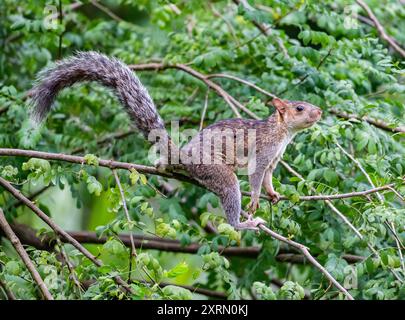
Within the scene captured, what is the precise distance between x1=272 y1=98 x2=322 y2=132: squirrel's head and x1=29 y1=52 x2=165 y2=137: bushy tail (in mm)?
→ 858

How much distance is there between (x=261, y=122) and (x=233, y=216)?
0.79m

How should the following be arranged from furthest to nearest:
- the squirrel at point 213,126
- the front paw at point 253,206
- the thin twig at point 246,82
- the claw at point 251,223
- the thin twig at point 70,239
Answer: the thin twig at point 246,82, the front paw at point 253,206, the squirrel at point 213,126, the claw at point 251,223, the thin twig at point 70,239

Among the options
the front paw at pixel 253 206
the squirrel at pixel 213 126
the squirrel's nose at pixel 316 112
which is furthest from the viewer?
the squirrel's nose at pixel 316 112

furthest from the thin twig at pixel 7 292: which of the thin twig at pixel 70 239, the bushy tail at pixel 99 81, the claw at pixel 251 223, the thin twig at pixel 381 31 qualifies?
the thin twig at pixel 381 31

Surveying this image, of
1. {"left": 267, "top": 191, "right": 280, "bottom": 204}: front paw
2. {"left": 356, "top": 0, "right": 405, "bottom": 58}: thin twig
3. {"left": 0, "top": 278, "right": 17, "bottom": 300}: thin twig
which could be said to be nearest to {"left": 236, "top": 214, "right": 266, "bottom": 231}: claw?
{"left": 267, "top": 191, "right": 280, "bottom": 204}: front paw

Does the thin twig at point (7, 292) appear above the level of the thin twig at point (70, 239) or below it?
below

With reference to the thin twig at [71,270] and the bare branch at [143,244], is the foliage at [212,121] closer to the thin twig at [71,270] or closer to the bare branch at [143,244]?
the thin twig at [71,270]

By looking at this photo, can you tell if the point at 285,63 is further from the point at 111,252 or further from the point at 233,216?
the point at 111,252

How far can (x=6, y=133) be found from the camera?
5.43m

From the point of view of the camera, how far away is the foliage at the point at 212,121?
3.88 m

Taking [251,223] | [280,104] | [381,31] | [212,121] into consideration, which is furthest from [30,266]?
[381,31]

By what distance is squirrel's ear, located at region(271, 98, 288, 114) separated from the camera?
16.4 feet

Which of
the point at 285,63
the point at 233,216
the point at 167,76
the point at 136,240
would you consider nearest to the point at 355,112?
the point at 285,63
